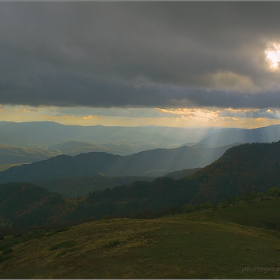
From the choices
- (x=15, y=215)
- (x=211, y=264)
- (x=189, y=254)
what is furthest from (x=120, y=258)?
(x=15, y=215)

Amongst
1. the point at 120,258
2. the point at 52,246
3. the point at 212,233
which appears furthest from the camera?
the point at 52,246

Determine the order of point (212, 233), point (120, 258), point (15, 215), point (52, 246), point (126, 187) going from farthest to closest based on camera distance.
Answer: point (126, 187) → point (15, 215) → point (52, 246) → point (212, 233) → point (120, 258)

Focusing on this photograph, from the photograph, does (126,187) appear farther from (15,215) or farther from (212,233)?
(212,233)

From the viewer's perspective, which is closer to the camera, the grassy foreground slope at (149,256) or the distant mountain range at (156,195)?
the grassy foreground slope at (149,256)

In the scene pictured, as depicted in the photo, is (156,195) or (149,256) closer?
(149,256)

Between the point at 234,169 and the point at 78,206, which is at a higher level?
the point at 234,169

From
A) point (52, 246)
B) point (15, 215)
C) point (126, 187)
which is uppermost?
point (52, 246)

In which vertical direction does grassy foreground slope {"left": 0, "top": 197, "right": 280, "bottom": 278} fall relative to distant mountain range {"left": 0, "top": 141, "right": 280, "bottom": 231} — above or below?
above

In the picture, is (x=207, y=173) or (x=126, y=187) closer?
(x=207, y=173)

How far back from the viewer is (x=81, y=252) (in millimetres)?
26594

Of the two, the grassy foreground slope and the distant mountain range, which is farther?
the distant mountain range

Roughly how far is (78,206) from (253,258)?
536 ft

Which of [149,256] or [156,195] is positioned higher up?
[149,256]

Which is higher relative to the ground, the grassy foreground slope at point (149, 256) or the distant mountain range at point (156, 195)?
the grassy foreground slope at point (149, 256)
